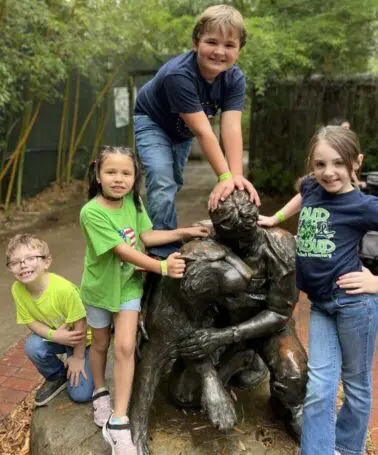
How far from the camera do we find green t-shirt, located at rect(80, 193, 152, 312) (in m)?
2.42

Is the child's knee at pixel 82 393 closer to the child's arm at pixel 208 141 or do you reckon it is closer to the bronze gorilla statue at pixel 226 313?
the bronze gorilla statue at pixel 226 313

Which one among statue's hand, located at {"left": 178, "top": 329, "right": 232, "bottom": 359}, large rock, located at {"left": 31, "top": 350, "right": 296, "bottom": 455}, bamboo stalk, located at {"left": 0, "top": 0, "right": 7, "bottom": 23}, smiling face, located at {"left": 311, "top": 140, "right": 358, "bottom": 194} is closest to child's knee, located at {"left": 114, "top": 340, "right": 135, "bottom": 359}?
statue's hand, located at {"left": 178, "top": 329, "right": 232, "bottom": 359}

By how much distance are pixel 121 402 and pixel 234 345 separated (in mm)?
660

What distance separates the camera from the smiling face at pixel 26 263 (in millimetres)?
2785

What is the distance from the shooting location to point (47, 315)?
293 cm

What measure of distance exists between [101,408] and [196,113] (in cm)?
161

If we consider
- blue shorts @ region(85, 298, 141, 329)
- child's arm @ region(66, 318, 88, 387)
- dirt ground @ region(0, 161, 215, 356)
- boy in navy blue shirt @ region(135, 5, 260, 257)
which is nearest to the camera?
blue shorts @ region(85, 298, 141, 329)

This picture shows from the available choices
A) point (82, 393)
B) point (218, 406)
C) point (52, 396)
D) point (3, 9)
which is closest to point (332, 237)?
point (218, 406)

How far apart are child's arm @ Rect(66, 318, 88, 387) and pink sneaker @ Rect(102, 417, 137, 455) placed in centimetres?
56

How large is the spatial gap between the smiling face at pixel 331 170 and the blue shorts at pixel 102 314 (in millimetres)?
1045

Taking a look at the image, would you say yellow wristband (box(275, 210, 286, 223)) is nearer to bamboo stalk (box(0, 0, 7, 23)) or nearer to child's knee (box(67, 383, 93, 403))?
child's knee (box(67, 383, 93, 403))

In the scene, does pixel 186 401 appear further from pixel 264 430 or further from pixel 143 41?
pixel 143 41

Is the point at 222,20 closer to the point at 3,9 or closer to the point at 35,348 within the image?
the point at 35,348

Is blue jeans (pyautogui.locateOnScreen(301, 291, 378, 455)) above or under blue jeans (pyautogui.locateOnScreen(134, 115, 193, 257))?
under
